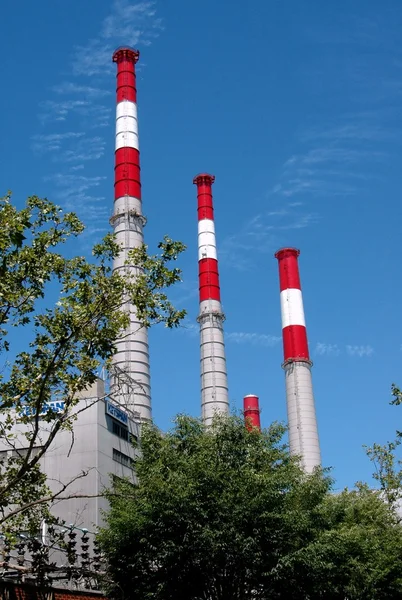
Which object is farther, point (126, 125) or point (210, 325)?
point (210, 325)

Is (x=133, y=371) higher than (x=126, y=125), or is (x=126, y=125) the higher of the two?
(x=126, y=125)

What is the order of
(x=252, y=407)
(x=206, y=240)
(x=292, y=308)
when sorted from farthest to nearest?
(x=252, y=407) → (x=292, y=308) → (x=206, y=240)

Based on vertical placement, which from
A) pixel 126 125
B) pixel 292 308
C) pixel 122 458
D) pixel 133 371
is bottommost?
Result: pixel 122 458

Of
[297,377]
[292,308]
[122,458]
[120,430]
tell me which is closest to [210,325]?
[292,308]

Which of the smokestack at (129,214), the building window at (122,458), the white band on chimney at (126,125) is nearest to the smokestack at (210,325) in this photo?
the smokestack at (129,214)

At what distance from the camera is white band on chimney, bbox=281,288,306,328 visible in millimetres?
54938

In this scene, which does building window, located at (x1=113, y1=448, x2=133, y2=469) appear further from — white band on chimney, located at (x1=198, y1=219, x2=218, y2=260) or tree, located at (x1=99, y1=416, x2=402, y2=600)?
white band on chimney, located at (x1=198, y1=219, x2=218, y2=260)

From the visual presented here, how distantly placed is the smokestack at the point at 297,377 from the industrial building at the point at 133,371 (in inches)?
2.8

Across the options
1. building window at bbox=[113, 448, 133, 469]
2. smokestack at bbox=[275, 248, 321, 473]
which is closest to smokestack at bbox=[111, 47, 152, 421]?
building window at bbox=[113, 448, 133, 469]

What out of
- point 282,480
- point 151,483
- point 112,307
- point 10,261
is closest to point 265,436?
point 282,480

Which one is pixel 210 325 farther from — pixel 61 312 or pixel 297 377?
pixel 61 312

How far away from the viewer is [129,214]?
45.1m

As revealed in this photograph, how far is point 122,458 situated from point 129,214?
56.7ft

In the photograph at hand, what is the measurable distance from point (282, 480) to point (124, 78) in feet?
117
